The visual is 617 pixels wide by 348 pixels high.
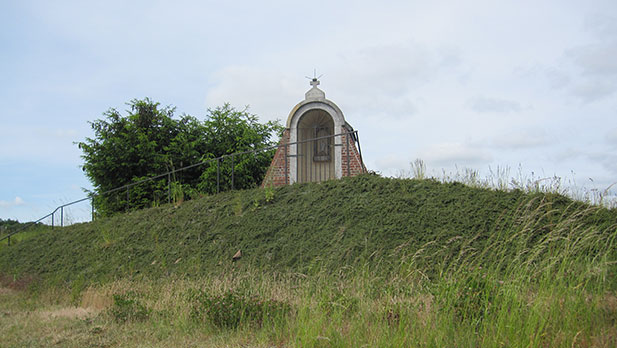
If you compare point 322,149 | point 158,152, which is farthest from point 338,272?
point 158,152

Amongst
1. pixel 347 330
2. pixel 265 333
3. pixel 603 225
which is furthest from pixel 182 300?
pixel 603 225

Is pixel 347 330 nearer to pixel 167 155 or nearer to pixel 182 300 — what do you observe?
pixel 182 300

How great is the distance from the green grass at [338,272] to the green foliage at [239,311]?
0.02 meters

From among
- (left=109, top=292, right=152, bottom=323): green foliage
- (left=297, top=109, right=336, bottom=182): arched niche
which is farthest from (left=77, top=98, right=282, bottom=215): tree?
(left=109, top=292, right=152, bottom=323): green foliage

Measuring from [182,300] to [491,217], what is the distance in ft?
20.9

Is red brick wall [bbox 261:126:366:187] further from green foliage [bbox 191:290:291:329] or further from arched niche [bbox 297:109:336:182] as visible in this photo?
green foliage [bbox 191:290:291:329]

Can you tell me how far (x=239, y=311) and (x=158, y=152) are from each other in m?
18.5

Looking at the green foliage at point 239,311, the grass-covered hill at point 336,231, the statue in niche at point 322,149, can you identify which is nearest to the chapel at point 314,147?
the statue in niche at point 322,149

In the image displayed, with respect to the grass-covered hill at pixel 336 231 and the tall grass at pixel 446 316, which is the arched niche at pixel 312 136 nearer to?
the grass-covered hill at pixel 336 231

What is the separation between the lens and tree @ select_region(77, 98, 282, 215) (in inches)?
864

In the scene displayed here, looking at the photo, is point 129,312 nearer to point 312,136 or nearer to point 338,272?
point 338,272

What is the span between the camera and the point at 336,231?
396 inches

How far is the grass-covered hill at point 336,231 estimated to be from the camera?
8594 mm

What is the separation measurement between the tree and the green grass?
5.36 meters
